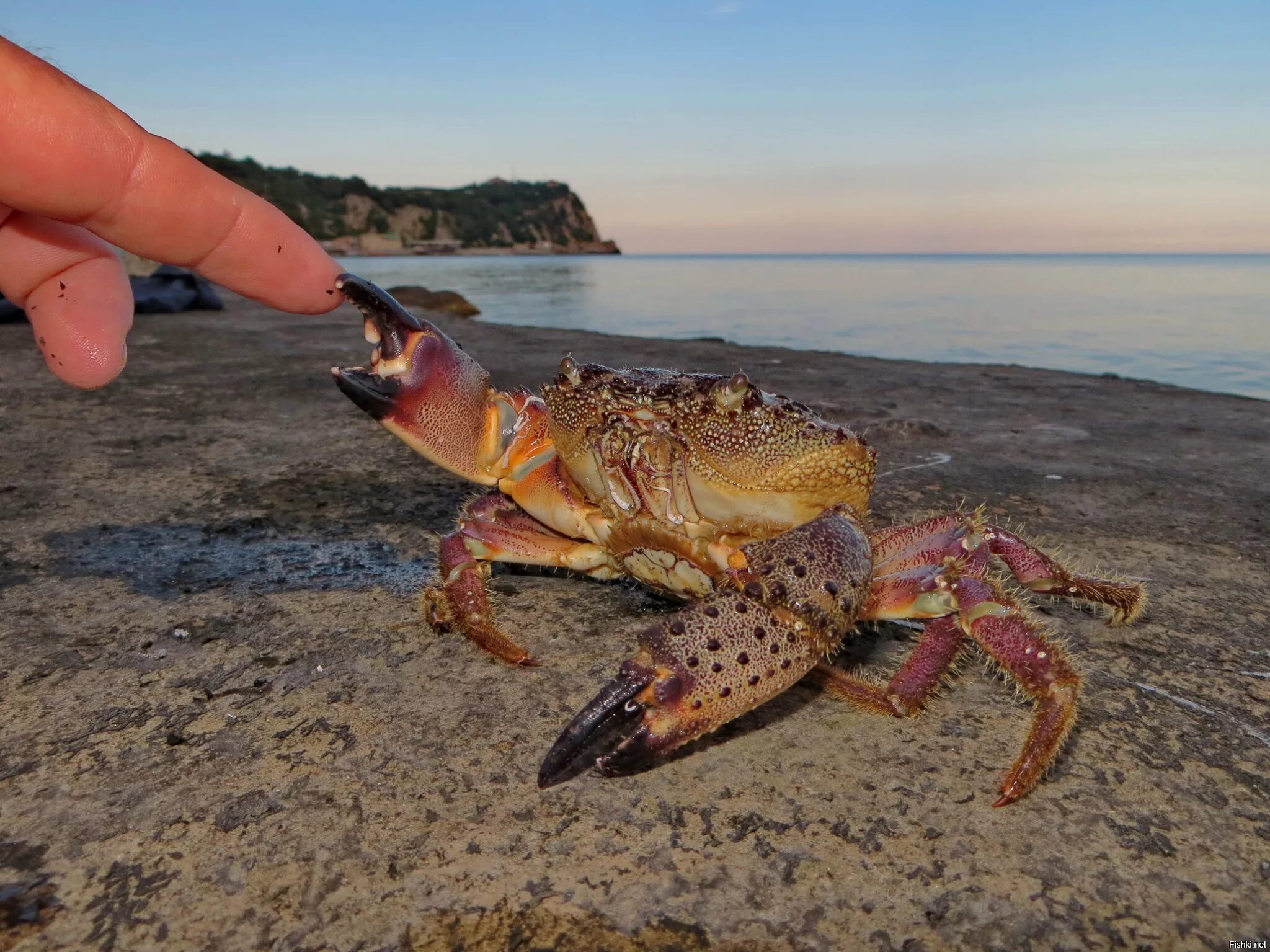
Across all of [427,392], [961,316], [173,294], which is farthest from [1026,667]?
[961,316]

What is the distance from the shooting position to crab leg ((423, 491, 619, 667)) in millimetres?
2488

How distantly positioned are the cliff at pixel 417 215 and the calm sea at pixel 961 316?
40.6 m

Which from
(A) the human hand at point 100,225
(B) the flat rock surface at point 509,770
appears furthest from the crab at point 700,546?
(A) the human hand at point 100,225

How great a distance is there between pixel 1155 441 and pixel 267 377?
6372 millimetres

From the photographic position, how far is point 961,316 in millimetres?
21438

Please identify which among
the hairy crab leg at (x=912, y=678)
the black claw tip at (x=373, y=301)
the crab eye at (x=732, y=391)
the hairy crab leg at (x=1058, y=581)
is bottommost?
the hairy crab leg at (x=912, y=678)

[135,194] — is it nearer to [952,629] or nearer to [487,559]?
[487,559]

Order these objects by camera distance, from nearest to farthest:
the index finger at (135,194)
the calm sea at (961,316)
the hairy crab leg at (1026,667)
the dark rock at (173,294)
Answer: the index finger at (135,194) < the hairy crab leg at (1026,667) < the dark rock at (173,294) < the calm sea at (961,316)

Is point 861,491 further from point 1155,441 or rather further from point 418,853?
point 1155,441

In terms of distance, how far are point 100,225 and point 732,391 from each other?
56.8 inches

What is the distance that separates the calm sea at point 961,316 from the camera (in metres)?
14.3

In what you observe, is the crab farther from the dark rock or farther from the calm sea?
the calm sea

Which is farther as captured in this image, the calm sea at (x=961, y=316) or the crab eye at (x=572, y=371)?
the calm sea at (x=961, y=316)

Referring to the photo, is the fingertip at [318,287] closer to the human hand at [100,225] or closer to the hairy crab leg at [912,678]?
the human hand at [100,225]
